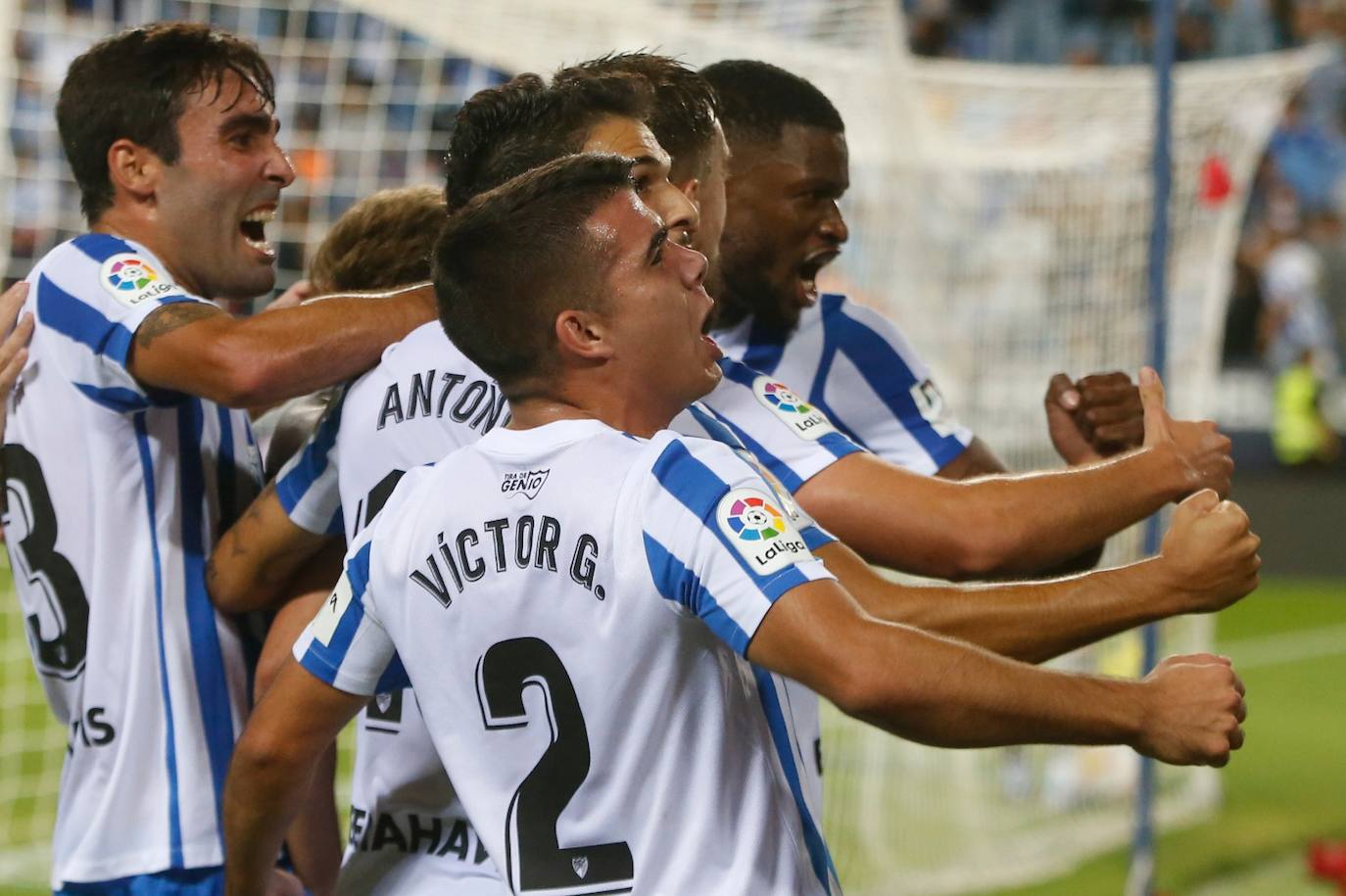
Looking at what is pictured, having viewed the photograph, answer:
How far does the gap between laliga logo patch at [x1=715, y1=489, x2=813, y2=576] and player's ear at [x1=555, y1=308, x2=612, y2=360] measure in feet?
0.84

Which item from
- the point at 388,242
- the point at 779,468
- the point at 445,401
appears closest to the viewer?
the point at 445,401

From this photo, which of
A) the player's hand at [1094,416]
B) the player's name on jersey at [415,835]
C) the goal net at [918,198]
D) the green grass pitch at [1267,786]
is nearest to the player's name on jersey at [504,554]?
the player's name on jersey at [415,835]

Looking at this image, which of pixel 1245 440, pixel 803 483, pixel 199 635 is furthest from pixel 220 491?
pixel 1245 440

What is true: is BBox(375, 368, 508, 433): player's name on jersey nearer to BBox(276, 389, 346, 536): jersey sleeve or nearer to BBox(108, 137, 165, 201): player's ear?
BBox(276, 389, 346, 536): jersey sleeve

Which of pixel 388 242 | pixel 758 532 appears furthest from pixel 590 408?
pixel 388 242

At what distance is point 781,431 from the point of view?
236cm

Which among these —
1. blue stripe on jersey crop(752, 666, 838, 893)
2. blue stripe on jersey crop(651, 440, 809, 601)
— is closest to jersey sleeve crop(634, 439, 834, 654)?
blue stripe on jersey crop(651, 440, 809, 601)

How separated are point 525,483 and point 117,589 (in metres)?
0.99

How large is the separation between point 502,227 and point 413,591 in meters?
0.41

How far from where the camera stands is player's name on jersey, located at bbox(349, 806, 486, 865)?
219cm

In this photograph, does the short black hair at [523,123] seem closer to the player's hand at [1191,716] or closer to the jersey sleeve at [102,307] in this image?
the jersey sleeve at [102,307]

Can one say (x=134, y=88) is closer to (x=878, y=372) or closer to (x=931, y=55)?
(x=878, y=372)

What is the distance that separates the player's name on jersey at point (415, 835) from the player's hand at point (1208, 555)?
0.89 meters

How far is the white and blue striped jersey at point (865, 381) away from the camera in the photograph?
9.43 ft
